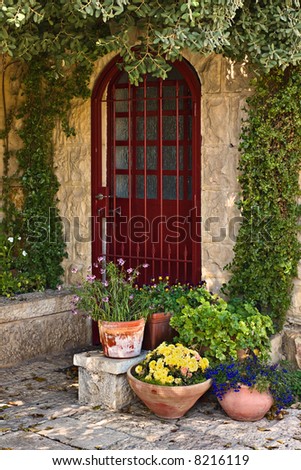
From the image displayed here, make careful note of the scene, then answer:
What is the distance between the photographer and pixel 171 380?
5.16m

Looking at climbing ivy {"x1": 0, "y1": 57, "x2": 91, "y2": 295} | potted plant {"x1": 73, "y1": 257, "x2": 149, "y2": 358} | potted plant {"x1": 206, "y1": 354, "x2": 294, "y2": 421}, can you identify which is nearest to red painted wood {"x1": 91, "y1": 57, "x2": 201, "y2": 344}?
climbing ivy {"x1": 0, "y1": 57, "x2": 91, "y2": 295}

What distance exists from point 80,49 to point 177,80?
108 centimetres

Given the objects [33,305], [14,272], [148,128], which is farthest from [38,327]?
[148,128]

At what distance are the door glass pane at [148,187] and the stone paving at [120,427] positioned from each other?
200 centimetres

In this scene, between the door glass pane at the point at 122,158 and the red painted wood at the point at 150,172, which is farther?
the door glass pane at the point at 122,158

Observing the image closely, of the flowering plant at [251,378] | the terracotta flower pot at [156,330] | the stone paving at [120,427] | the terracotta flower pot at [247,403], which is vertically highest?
the terracotta flower pot at [156,330]

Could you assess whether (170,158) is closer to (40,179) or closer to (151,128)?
(151,128)

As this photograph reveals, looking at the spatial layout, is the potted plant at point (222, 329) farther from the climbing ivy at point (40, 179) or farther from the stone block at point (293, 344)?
the climbing ivy at point (40, 179)

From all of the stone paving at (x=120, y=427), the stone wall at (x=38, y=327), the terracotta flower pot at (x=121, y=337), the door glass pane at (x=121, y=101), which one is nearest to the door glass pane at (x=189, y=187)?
the door glass pane at (x=121, y=101)

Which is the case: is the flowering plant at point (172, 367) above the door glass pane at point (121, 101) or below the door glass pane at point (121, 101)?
below

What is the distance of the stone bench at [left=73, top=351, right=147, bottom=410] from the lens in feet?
18.1

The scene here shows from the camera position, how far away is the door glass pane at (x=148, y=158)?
6.85m
